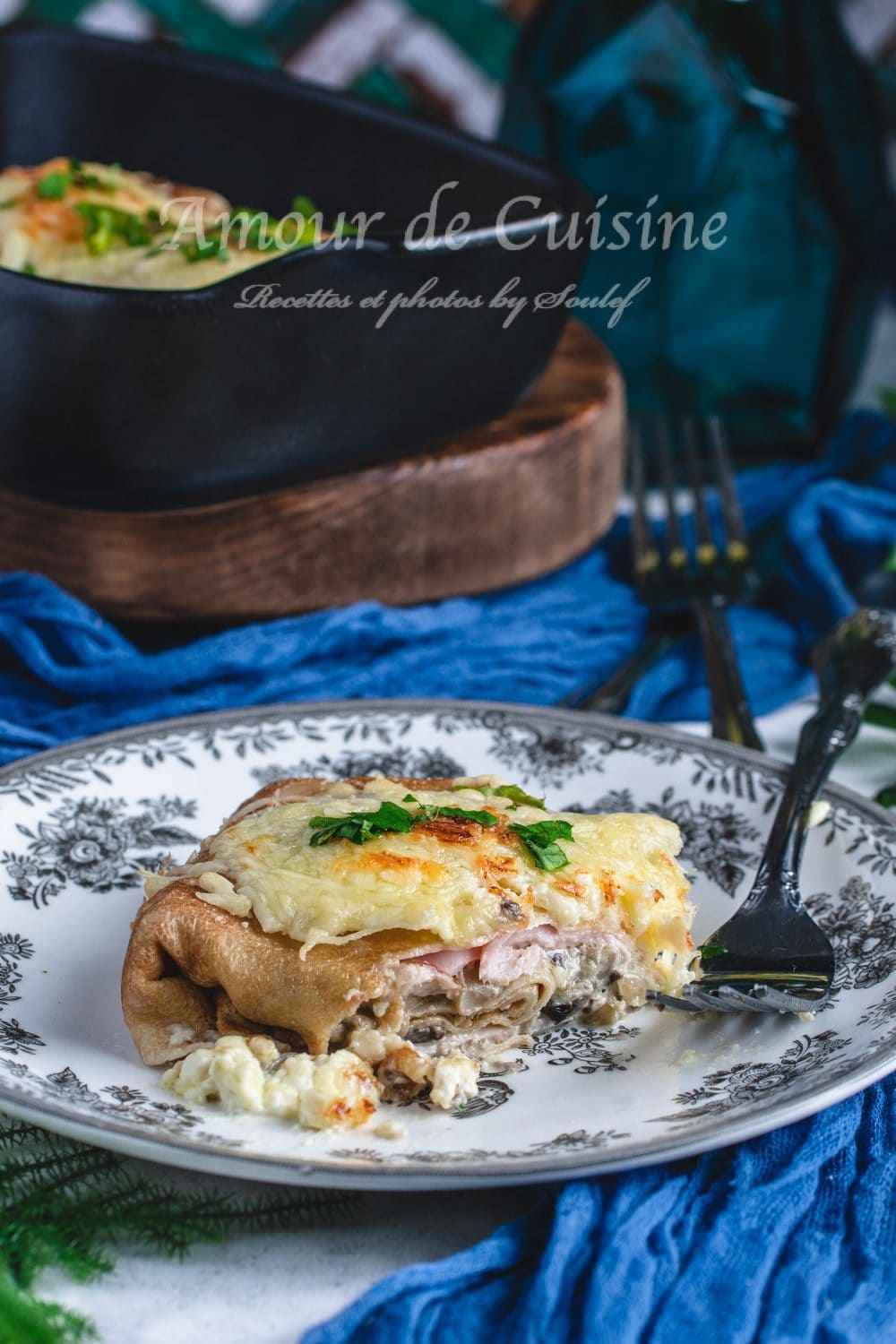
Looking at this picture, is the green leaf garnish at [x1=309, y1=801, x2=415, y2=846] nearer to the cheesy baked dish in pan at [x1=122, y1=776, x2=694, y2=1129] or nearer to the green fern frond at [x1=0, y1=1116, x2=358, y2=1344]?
the cheesy baked dish in pan at [x1=122, y1=776, x2=694, y2=1129]

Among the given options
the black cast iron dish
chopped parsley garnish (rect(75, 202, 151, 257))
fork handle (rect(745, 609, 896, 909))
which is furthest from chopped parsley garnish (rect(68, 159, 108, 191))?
fork handle (rect(745, 609, 896, 909))

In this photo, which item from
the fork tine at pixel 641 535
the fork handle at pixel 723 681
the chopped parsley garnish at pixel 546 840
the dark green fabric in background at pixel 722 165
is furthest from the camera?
the dark green fabric in background at pixel 722 165

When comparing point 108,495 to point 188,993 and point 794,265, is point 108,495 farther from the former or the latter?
point 794,265

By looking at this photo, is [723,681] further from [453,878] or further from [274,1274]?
[274,1274]

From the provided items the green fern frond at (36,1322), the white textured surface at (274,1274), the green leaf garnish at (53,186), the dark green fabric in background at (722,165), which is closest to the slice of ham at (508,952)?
the white textured surface at (274,1274)

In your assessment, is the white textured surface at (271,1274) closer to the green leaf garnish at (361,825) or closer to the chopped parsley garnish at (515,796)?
the green leaf garnish at (361,825)

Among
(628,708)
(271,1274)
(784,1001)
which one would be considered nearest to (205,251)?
(628,708)
